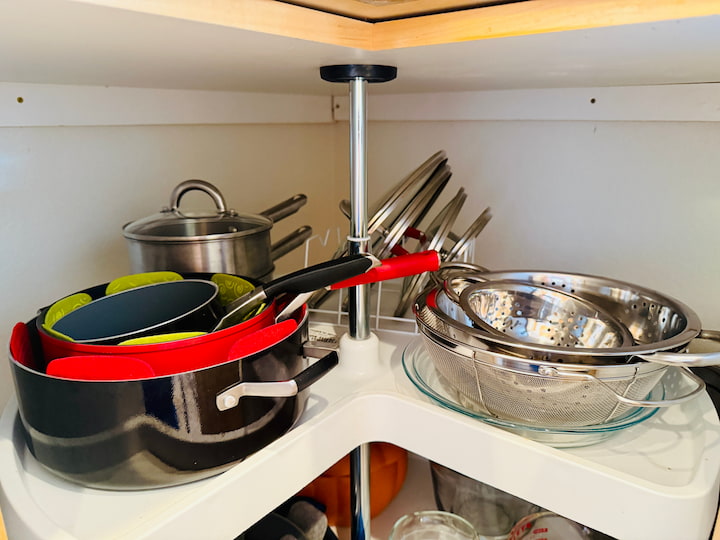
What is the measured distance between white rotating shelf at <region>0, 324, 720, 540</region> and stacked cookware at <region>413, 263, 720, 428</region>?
37 mm

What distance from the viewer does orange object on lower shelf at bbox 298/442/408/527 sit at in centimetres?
75

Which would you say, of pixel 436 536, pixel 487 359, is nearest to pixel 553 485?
pixel 487 359

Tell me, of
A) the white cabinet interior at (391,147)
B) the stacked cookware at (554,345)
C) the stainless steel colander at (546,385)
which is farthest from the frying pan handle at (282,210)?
the stainless steel colander at (546,385)

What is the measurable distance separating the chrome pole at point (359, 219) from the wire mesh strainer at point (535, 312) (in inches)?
5.2

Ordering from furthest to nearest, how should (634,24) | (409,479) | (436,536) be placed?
1. (409,479)
2. (436,536)
3. (634,24)

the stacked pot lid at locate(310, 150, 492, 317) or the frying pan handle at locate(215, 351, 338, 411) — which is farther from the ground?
the stacked pot lid at locate(310, 150, 492, 317)

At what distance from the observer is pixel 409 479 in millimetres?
882

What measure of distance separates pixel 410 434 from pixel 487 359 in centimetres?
15

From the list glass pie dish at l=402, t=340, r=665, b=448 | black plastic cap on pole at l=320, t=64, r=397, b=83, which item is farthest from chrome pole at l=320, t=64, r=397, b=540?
glass pie dish at l=402, t=340, r=665, b=448

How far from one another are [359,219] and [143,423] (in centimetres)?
32

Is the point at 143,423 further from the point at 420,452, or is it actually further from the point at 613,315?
the point at 613,315

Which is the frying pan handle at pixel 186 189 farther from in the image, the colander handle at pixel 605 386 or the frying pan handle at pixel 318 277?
the colander handle at pixel 605 386

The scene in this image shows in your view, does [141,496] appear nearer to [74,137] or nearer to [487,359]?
[487,359]

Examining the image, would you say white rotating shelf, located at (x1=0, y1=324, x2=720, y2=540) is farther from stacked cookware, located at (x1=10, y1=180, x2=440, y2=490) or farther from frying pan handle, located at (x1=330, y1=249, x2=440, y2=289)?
frying pan handle, located at (x1=330, y1=249, x2=440, y2=289)
